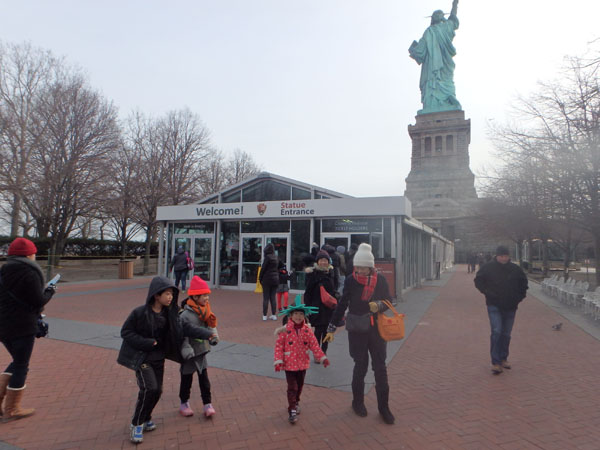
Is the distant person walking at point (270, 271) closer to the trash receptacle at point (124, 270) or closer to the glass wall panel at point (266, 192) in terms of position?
the glass wall panel at point (266, 192)

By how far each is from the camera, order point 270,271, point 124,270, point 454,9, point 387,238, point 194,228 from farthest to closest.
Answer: point 454,9
point 124,270
point 194,228
point 387,238
point 270,271

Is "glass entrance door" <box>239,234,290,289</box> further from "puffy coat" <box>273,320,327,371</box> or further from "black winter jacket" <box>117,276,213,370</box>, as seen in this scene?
"black winter jacket" <box>117,276,213,370</box>

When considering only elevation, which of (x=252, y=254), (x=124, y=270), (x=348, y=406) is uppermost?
(x=252, y=254)

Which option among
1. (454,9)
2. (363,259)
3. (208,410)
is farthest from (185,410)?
(454,9)

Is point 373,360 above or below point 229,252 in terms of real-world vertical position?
below

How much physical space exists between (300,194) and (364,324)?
36.6ft

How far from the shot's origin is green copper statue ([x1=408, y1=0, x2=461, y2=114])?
216ft

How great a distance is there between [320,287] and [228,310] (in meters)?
5.39

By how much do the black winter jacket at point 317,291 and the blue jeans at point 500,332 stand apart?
2245 millimetres

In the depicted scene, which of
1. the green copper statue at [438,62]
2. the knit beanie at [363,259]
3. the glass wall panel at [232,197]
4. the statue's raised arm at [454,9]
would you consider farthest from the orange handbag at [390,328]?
the statue's raised arm at [454,9]

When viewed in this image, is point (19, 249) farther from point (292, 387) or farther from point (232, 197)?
point (232, 197)

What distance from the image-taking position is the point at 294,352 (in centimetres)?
370

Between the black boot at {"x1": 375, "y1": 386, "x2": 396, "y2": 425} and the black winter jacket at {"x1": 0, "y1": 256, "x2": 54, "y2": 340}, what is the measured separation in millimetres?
3298

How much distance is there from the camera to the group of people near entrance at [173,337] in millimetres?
3318
